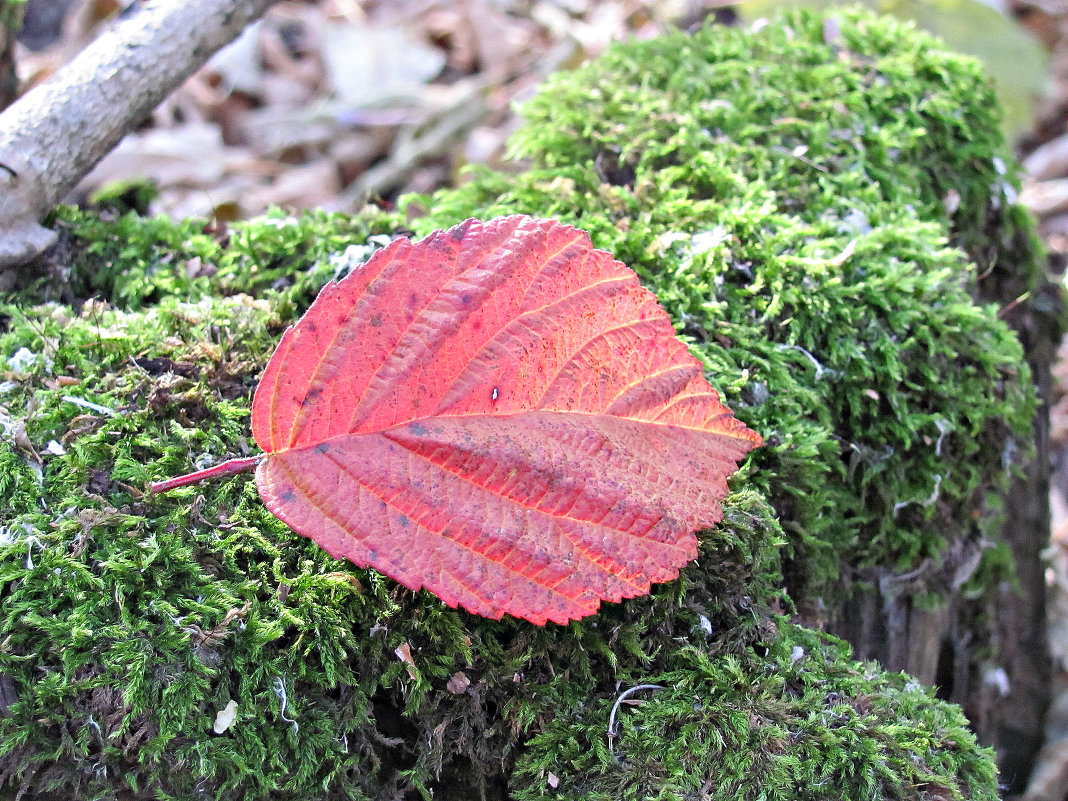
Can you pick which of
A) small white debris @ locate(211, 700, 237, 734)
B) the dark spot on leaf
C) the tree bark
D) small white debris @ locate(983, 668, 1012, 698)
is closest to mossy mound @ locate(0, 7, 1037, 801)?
small white debris @ locate(211, 700, 237, 734)

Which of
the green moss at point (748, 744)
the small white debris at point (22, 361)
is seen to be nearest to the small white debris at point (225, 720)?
the green moss at point (748, 744)

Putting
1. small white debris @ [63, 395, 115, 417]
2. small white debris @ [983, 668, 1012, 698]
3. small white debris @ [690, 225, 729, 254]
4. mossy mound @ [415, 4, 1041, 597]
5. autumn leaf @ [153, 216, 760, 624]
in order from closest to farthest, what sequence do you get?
1. autumn leaf @ [153, 216, 760, 624]
2. small white debris @ [63, 395, 115, 417]
3. mossy mound @ [415, 4, 1041, 597]
4. small white debris @ [690, 225, 729, 254]
5. small white debris @ [983, 668, 1012, 698]

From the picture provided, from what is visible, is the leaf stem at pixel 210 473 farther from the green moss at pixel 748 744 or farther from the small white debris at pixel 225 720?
the green moss at pixel 748 744

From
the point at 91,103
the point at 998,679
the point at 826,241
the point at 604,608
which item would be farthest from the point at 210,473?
the point at 998,679

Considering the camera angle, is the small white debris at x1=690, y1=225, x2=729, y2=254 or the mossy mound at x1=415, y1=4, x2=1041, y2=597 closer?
the mossy mound at x1=415, y1=4, x2=1041, y2=597

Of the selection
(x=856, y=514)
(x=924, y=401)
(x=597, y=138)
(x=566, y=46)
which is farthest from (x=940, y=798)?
(x=566, y=46)

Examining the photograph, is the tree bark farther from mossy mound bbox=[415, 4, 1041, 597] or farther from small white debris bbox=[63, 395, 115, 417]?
mossy mound bbox=[415, 4, 1041, 597]
